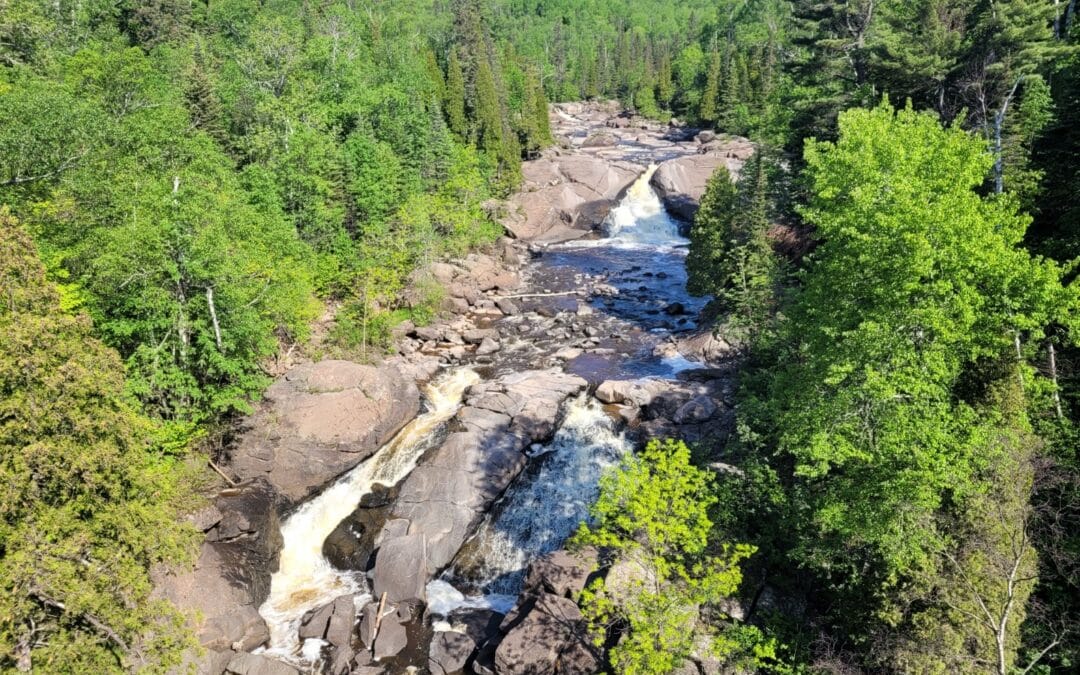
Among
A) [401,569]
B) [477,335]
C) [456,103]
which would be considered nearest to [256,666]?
[401,569]

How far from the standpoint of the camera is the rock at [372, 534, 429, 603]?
21203mm

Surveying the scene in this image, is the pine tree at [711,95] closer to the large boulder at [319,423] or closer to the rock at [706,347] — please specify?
the rock at [706,347]

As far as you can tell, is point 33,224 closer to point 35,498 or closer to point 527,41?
point 35,498

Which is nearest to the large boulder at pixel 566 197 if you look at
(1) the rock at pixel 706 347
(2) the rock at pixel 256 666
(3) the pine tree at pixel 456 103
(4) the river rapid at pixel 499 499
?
(3) the pine tree at pixel 456 103

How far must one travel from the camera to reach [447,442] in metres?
26.3

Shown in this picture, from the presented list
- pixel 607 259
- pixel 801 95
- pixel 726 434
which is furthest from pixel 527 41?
pixel 726 434

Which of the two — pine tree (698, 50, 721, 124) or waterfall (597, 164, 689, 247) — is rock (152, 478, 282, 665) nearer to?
waterfall (597, 164, 689, 247)

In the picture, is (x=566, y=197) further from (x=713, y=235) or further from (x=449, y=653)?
(x=449, y=653)

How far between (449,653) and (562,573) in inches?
170

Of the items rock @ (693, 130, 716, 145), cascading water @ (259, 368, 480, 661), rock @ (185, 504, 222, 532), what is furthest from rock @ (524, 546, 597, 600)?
rock @ (693, 130, 716, 145)

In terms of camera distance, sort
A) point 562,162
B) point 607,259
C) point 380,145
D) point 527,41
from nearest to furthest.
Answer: point 380,145 < point 607,259 < point 562,162 < point 527,41

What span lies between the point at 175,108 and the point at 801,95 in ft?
130

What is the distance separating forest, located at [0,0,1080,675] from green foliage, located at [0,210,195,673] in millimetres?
60

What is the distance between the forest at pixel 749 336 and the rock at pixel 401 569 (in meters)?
6.56
